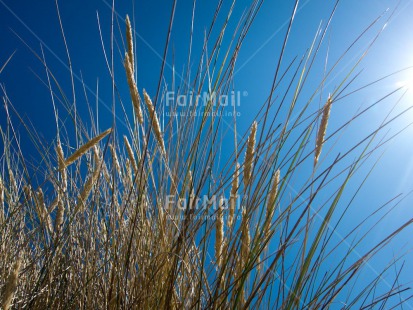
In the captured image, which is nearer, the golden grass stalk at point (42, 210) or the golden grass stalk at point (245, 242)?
the golden grass stalk at point (245, 242)

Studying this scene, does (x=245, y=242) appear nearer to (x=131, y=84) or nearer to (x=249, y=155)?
(x=249, y=155)

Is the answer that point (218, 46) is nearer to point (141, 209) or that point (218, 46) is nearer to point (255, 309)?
point (141, 209)

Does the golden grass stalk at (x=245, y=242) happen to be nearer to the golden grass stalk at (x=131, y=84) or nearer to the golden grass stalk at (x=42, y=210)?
the golden grass stalk at (x=131, y=84)

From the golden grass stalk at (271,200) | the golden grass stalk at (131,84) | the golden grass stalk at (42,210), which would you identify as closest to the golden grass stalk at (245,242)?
the golden grass stalk at (271,200)

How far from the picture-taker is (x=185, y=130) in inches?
Answer: 52.2

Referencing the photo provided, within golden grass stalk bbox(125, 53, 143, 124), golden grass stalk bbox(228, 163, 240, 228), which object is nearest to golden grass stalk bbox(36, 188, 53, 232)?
golden grass stalk bbox(125, 53, 143, 124)

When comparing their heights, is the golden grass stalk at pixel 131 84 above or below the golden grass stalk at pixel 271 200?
above

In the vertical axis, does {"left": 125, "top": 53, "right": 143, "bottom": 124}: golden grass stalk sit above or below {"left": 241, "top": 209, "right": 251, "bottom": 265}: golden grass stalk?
above

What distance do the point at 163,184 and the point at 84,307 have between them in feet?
1.33

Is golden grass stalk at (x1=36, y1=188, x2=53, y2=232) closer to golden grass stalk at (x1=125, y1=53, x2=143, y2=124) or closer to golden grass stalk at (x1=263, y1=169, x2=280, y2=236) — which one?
golden grass stalk at (x1=125, y1=53, x2=143, y2=124)

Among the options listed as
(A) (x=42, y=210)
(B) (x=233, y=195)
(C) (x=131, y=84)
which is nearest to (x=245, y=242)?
(B) (x=233, y=195)

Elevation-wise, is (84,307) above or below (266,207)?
below

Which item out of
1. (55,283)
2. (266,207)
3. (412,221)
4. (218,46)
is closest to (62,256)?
(55,283)

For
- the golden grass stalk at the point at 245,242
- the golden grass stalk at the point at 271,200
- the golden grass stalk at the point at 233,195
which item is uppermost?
the golden grass stalk at the point at 233,195
